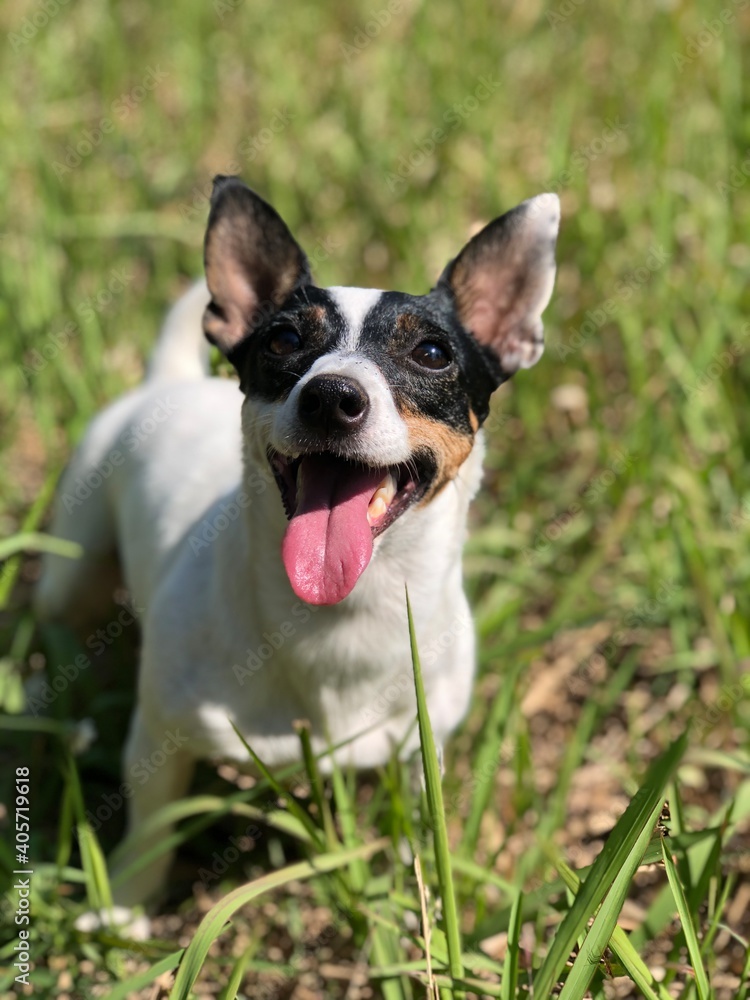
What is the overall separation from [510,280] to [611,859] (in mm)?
1311

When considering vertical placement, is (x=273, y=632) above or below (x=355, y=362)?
below

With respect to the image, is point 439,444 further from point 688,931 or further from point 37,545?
point 37,545

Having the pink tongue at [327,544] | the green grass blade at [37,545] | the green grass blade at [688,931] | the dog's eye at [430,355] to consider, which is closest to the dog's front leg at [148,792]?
the green grass blade at [37,545]

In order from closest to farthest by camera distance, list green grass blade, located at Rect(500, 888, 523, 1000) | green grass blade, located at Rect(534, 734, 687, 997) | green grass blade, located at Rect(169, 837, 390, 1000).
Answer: green grass blade, located at Rect(534, 734, 687, 997), green grass blade, located at Rect(169, 837, 390, 1000), green grass blade, located at Rect(500, 888, 523, 1000)

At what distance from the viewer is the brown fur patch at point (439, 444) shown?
2.06 meters

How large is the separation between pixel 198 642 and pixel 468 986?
98 centimetres

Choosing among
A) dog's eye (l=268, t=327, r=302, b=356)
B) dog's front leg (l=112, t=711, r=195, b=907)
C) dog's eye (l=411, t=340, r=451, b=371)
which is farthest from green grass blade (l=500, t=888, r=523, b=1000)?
dog's eye (l=268, t=327, r=302, b=356)

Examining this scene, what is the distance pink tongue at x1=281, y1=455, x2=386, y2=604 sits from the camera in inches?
78.2

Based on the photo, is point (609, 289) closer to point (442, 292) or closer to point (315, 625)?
point (442, 292)

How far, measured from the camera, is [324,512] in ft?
6.73

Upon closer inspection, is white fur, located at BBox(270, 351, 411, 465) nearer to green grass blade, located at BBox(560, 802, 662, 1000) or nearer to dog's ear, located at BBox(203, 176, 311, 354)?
dog's ear, located at BBox(203, 176, 311, 354)

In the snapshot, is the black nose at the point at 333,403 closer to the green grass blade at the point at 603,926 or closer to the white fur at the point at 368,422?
the white fur at the point at 368,422

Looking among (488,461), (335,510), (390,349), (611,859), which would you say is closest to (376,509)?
(335,510)

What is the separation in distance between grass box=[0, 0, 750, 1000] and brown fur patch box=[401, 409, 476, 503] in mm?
668
